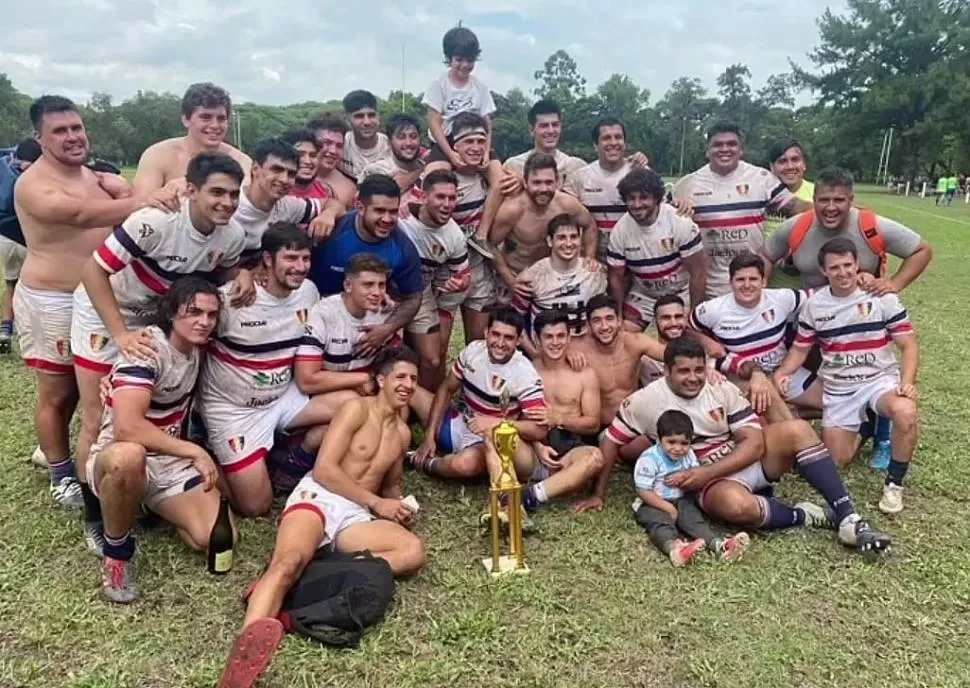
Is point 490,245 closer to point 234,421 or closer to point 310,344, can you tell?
point 310,344

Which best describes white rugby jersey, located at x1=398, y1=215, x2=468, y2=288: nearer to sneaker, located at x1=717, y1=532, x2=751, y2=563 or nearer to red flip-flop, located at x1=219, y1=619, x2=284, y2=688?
sneaker, located at x1=717, y1=532, x2=751, y2=563

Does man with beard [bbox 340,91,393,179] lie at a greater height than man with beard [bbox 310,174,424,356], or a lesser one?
greater

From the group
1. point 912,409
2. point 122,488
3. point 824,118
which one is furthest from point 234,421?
point 824,118

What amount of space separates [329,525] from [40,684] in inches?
51.2

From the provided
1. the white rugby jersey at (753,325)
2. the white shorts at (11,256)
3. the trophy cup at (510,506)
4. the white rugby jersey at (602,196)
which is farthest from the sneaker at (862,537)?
the white shorts at (11,256)

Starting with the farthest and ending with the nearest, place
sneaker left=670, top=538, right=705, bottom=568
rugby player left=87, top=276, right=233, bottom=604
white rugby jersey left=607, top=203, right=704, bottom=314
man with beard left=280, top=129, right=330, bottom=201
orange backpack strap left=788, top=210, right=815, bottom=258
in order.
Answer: white rugby jersey left=607, top=203, right=704, bottom=314 → orange backpack strap left=788, top=210, right=815, bottom=258 → man with beard left=280, top=129, right=330, bottom=201 → sneaker left=670, top=538, right=705, bottom=568 → rugby player left=87, top=276, right=233, bottom=604

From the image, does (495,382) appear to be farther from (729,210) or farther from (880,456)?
(880,456)

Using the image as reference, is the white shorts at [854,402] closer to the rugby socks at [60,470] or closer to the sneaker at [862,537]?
the sneaker at [862,537]

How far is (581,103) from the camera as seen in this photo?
74.6 metres

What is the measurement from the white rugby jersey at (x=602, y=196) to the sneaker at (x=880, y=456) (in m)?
2.28

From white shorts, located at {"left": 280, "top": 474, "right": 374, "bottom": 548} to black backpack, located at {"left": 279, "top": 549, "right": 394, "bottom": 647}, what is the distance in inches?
8.3

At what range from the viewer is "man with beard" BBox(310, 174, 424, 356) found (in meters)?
4.93

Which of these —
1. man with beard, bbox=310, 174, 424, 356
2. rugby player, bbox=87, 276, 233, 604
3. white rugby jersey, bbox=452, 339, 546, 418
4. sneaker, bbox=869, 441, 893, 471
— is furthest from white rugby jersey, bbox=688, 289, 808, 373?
rugby player, bbox=87, 276, 233, 604

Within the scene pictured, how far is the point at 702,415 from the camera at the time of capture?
457 cm
